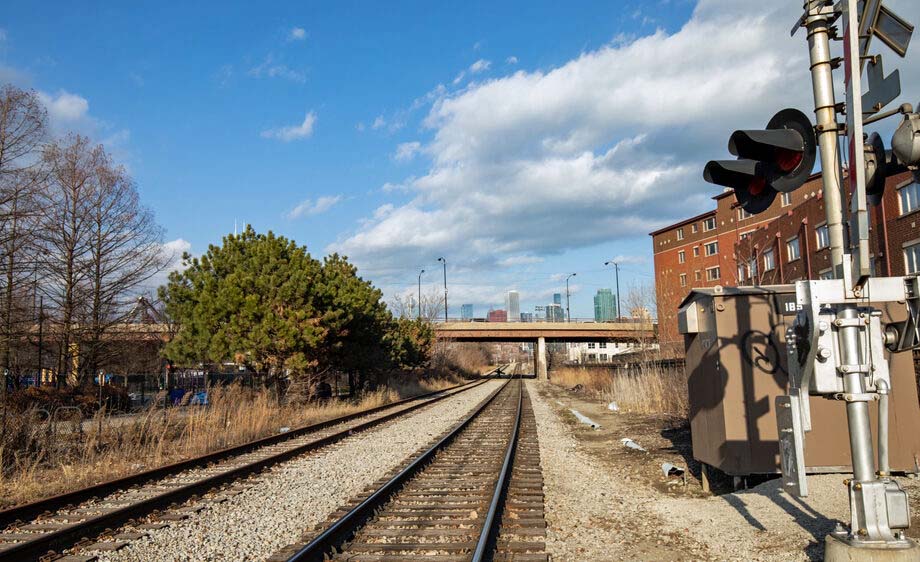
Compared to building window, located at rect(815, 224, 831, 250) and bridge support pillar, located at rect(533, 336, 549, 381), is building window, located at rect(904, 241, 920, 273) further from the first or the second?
bridge support pillar, located at rect(533, 336, 549, 381)

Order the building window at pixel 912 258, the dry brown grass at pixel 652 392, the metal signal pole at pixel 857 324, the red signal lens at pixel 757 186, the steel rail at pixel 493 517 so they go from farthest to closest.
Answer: the building window at pixel 912 258 → the dry brown grass at pixel 652 392 → the steel rail at pixel 493 517 → the red signal lens at pixel 757 186 → the metal signal pole at pixel 857 324

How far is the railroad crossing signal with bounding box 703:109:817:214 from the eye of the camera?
15.8 ft

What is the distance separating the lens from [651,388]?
21859 mm

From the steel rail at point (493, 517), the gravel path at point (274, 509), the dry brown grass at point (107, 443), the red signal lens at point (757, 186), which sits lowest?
the gravel path at point (274, 509)

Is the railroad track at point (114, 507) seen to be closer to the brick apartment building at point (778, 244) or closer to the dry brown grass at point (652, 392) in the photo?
the brick apartment building at point (778, 244)

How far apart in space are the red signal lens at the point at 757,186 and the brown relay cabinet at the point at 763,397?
3173mm

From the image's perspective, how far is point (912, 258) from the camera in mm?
28625

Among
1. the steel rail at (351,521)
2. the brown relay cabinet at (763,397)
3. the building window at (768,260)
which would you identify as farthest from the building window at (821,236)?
the steel rail at (351,521)

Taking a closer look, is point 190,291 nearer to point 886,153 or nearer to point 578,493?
point 578,493

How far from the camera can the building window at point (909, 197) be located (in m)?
28.0

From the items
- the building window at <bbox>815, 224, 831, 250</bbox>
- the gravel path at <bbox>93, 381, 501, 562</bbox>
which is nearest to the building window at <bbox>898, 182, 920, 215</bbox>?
the building window at <bbox>815, 224, 831, 250</bbox>

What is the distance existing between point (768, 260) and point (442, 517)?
4326cm

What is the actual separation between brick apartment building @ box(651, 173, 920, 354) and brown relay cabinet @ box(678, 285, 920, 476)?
1.98 metres

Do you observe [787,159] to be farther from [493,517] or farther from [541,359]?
[541,359]
